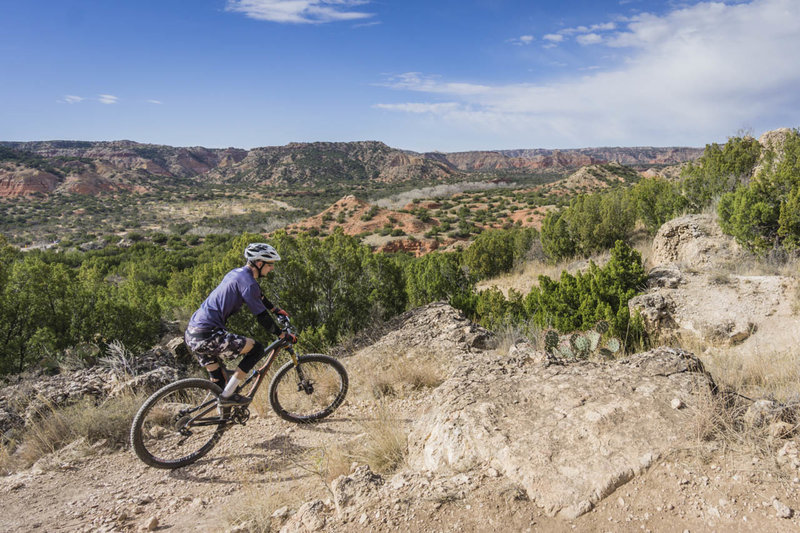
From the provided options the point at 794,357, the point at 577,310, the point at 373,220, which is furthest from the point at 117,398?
the point at 373,220

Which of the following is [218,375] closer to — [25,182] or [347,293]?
[347,293]

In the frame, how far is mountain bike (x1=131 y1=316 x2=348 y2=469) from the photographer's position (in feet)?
12.3

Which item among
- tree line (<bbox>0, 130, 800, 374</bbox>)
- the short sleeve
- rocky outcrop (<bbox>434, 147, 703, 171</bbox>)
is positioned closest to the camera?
the short sleeve

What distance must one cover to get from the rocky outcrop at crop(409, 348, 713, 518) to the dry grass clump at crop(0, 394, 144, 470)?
3184 mm

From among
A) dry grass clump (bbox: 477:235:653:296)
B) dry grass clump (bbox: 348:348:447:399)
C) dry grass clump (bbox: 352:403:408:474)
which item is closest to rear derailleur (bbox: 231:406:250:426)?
dry grass clump (bbox: 352:403:408:474)

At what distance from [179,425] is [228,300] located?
4.16 feet

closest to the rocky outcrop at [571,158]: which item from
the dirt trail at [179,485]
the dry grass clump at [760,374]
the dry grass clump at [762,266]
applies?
the dry grass clump at [762,266]

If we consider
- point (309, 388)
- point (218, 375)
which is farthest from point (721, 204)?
point (218, 375)

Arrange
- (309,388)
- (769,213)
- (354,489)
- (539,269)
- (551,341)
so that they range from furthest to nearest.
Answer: (539,269) → (769,213) → (551,341) → (309,388) → (354,489)

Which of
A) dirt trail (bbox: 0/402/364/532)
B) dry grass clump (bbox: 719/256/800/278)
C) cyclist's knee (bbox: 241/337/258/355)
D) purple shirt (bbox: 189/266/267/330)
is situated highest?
purple shirt (bbox: 189/266/267/330)

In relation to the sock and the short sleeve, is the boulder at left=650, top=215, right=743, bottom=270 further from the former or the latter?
the sock

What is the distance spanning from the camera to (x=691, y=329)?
237 inches

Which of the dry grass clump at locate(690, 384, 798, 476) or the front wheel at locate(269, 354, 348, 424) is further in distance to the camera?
the front wheel at locate(269, 354, 348, 424)

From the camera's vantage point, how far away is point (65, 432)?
4.27 meters
